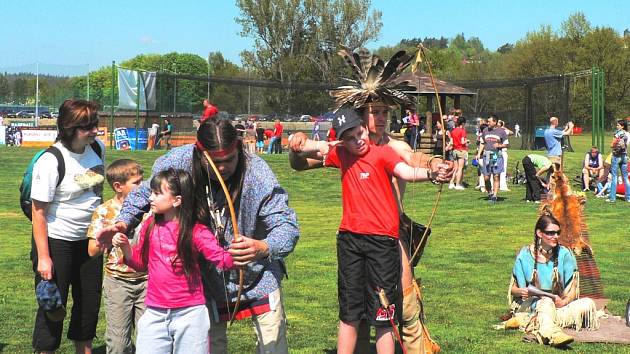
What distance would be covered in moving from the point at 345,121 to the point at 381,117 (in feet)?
1.30

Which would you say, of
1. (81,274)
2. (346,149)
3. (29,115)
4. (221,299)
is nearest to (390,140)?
(346,149)

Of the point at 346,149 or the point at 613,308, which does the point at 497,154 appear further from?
the point at 346,149

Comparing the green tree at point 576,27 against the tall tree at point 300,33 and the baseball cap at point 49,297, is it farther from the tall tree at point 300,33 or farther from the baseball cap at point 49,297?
the baseball cap at point 49,297

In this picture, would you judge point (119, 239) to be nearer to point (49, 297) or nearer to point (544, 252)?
point (49, 297)

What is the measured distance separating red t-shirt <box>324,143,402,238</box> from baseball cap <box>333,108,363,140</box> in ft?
0.77

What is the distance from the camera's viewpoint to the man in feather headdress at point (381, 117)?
5.62 metres

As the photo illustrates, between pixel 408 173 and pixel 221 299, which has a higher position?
pixel 408 173

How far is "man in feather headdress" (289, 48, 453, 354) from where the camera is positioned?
5.62 metres

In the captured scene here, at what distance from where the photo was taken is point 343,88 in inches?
230

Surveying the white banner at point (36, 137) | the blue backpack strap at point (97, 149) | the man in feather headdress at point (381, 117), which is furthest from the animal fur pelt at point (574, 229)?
the white banner at point (36, 137)

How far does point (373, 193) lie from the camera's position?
5473 millimetres

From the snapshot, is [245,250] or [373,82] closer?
[245,250]

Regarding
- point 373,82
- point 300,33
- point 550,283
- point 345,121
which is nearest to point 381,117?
point 373,82

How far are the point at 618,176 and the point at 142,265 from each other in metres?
18.8
